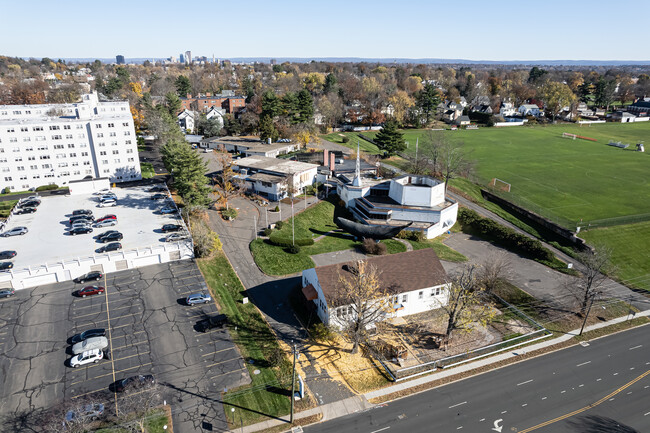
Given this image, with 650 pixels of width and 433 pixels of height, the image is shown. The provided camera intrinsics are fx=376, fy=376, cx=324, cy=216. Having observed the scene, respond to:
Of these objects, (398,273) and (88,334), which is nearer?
(88,334)

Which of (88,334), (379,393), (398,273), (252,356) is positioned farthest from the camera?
(398,273)

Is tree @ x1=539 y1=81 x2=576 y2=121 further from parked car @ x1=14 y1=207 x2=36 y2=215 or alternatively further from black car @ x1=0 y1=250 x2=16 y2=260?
black car @ x1=0 y1=250 x2=16 y2=260

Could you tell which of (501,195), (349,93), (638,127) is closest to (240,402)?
(501,195)

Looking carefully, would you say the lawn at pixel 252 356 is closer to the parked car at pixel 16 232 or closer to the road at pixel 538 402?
the road at pixel 538 402

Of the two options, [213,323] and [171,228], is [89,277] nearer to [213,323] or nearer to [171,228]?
[171,228]

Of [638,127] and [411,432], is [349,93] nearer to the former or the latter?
[638,127]

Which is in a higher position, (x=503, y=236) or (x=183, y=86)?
(x=183, y=86)

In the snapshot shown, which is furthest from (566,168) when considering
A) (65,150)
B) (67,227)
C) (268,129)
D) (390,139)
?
(65,150)

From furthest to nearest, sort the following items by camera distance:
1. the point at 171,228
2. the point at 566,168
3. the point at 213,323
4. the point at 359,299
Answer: the point at 566,168 → the point at 171,228 → the point at 213,323 → the point at 359,299

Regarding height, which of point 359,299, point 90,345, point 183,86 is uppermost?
point 183,86
